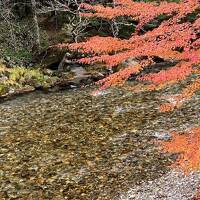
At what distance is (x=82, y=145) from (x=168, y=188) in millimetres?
4147

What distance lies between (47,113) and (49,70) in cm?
904

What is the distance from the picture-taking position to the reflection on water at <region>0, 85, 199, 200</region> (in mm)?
11797

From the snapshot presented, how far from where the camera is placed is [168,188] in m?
11.1

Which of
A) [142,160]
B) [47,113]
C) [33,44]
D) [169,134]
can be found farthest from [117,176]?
[33,44]

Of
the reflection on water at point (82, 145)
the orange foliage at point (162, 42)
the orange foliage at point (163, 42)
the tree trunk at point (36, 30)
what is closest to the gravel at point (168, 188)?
the reflection on water at point (82, 145)

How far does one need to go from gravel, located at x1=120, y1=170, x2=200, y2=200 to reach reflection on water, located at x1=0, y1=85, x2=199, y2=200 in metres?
0.28

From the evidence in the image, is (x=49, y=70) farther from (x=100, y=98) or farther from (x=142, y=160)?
(x=142, y=160)

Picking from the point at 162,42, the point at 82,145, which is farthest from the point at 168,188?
the point at 162,42

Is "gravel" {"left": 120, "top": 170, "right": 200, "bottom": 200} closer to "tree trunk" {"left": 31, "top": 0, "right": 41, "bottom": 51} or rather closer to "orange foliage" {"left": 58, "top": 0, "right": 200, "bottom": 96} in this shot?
"orange foliage" {"left": 58, "top": 0, "right": 200, "bottom": 96}

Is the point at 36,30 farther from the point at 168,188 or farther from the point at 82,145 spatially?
the point at 168,188

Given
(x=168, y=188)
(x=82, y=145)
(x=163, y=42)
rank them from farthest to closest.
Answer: (x=82, y=145), (x=168, y=188), (x=163, y=42)

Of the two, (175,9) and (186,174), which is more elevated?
(175,9)

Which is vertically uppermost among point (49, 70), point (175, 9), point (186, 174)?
point (175, 9)

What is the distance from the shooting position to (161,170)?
39.6 feet
